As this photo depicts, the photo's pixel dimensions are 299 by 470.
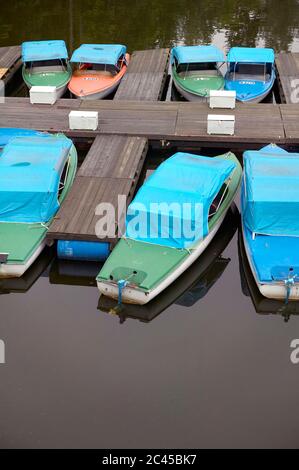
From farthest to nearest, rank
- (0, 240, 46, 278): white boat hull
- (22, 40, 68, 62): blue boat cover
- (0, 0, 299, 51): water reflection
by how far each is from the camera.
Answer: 1. (0, 0, 299, 51): water reflection
2. (22, 40, 68, 62): blue boat cover
3. (0, 240, 46, 278): white boat hull

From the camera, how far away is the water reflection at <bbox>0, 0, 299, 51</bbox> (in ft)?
129

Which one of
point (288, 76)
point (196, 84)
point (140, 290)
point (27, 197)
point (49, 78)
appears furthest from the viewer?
point (288, 76)

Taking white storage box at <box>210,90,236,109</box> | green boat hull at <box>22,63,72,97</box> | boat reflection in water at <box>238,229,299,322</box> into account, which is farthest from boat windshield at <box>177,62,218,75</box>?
boat reflection in water at <box>238,229,299,322</box>

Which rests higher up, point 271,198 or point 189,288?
point 271,198

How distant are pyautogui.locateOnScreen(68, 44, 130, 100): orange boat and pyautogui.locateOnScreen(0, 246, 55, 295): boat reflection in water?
11035 mm

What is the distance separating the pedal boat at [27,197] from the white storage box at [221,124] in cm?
631

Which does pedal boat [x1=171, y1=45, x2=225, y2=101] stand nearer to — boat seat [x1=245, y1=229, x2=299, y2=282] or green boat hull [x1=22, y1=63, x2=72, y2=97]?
green boat hull [x1=22, y1=63, x2=72, y2=97]

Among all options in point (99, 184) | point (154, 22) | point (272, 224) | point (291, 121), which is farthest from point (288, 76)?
point (154, 22)

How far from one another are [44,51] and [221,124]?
11.9 m

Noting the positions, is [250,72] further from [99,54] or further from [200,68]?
[99,54]

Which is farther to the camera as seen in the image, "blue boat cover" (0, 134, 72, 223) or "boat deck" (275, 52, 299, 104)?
"boat deck" (275, 52, 299, 104)

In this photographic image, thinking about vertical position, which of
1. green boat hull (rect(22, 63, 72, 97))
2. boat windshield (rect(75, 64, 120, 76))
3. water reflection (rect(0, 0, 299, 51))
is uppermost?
water reflection (rect(0, 0, 299, 51))

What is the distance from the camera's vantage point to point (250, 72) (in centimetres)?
2919

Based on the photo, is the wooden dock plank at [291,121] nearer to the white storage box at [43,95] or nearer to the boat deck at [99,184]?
the boat deck at [99,184]
